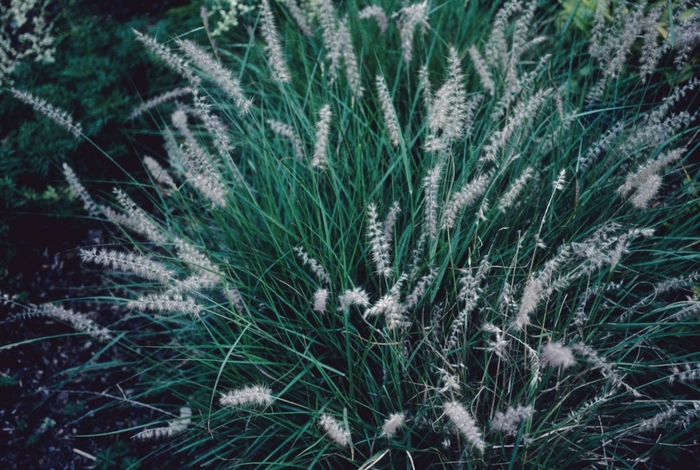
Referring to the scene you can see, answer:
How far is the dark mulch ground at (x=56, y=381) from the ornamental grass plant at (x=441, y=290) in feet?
0.88

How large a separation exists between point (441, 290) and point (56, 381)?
7.90ft

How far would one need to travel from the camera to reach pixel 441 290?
2.66 metres

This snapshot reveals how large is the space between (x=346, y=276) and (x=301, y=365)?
52 cm

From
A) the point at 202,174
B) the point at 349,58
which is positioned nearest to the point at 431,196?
the point at 349,58

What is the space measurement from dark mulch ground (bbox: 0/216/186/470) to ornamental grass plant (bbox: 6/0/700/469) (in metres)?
0.27

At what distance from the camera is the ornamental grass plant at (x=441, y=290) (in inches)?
82.5

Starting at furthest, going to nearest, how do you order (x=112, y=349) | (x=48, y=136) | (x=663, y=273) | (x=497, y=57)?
1. (x=48, y=136)
2. (x=112, y=349)
3. (x=497, y=57)
4. (x=663, y=273)

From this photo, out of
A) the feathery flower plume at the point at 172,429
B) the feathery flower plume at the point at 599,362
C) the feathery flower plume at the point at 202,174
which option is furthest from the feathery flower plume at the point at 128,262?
the feathery flower plume at the point at 599,362

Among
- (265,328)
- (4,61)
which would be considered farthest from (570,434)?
(4,61)

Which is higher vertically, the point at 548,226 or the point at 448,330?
the point at 548,226

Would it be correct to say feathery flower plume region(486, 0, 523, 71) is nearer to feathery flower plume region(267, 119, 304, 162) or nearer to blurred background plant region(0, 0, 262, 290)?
feathery flower plume region(267, 119, 304, 162)

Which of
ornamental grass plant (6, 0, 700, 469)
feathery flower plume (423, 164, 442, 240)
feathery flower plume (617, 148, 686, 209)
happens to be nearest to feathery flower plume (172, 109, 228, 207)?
ornamental grass plant (6, 0, 700, 469)

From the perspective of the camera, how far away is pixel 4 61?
3.89m

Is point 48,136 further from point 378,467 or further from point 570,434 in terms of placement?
point 570,434
